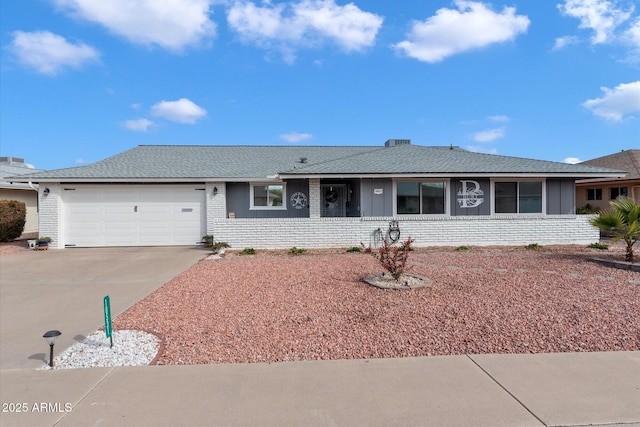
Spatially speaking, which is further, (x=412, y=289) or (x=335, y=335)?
(x=412, y=289)

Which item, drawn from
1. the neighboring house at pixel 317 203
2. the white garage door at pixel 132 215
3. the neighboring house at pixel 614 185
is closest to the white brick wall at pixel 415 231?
the neighboring house at pixel 317 203

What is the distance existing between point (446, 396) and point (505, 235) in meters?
11.3

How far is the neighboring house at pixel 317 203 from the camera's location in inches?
505

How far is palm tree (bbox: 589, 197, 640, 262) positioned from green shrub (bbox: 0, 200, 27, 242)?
2089 centimetres

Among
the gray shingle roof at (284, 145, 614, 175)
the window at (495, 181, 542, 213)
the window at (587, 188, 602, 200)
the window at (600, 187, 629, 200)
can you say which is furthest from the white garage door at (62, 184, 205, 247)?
the window at (587, 188, 602, 200)

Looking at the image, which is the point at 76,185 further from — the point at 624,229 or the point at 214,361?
the point at 624,229

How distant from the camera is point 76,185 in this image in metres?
14.0

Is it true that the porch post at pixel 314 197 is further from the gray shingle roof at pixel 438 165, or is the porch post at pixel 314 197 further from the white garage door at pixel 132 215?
the white garage door at pixel 132 215

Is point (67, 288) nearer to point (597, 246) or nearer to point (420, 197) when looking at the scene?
point (420, 197)

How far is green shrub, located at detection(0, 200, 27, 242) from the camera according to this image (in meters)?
15.0

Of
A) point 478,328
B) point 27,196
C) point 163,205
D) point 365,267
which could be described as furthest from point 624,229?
point 27,196

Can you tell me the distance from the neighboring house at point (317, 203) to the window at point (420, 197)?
4 cm

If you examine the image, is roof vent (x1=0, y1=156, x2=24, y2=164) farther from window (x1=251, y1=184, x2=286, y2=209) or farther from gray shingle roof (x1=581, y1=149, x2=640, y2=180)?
gray shingle roof (x1=581, y1=149, x2=640, y2=180)

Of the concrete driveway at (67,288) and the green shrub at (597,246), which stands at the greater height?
the green shrub at (597,246)
